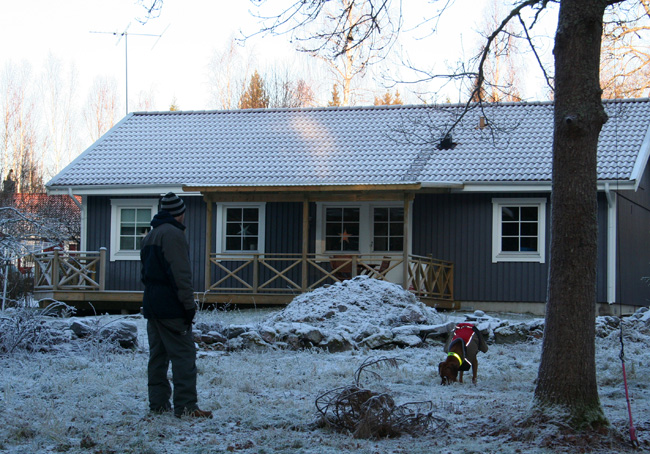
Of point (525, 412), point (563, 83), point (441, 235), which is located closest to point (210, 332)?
point (525, 412)

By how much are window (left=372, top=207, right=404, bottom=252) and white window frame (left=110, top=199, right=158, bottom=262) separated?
5094mm

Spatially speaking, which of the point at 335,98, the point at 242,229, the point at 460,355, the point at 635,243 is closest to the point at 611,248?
the point at 635,243

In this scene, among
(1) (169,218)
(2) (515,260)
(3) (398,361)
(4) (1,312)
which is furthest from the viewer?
(2) (515,260)

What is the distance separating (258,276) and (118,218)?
3700 millimetres

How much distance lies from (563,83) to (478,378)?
3261 millimetres

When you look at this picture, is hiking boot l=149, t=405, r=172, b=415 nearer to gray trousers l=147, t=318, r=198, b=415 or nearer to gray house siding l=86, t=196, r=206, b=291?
gray trousers l=147, t=318, r=198, b=415

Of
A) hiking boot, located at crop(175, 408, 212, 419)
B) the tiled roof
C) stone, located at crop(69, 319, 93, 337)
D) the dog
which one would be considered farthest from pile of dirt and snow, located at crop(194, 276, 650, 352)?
the tiled roof

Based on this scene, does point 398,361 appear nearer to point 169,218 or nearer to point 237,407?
point 237,407

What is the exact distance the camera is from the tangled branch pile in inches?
195

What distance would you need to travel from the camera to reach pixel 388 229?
16469mm

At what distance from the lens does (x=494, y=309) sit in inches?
615

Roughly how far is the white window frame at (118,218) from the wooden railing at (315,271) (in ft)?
6.67

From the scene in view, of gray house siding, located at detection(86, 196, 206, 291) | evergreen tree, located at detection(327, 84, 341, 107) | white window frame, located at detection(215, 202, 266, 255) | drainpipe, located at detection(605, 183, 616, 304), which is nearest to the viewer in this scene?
drainpipe, located at detection(605, 183, 616, 304)

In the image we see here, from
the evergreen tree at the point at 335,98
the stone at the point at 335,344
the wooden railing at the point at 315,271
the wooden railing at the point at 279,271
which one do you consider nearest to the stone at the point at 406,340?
the stone at the point at 335,344
